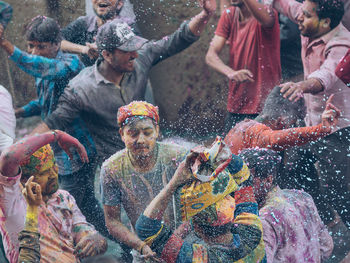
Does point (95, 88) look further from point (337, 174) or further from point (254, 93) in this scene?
point (337, 174)

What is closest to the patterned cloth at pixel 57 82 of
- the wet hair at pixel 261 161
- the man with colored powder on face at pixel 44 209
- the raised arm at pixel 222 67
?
the man with colored powder on face at pixel 44 209

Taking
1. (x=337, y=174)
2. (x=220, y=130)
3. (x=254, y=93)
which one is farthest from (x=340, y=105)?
(x=220, y=130)

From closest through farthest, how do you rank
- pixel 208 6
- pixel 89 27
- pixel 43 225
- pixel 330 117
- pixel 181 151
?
pixel 43 225, pixel 330 117, pixel 181 151, pixel 208 6, pixel 89 27

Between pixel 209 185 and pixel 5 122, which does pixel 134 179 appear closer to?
pixel 209 185

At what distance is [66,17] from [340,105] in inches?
98.9

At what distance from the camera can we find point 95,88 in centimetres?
357

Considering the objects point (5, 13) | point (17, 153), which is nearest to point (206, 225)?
point (17, 153)

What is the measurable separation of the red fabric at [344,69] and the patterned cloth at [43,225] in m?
1.84

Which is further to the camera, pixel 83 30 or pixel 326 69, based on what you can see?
pixel 83 30

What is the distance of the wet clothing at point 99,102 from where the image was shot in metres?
3.58

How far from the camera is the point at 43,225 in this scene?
102 inches

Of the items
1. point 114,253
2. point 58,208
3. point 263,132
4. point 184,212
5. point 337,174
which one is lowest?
point 114,253

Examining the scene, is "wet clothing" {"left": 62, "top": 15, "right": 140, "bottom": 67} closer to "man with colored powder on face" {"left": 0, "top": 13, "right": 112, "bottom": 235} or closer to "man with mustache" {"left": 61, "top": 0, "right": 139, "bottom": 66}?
"man with mustache" {"left": 61, "top": 0, "right": 139, "bottom": 66}

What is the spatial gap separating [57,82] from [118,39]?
66cm
